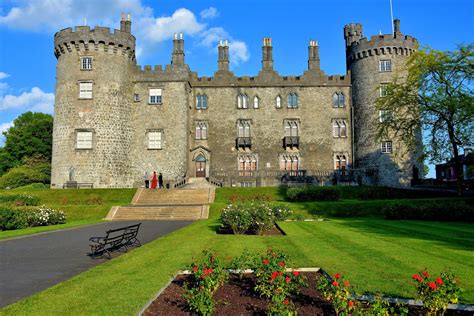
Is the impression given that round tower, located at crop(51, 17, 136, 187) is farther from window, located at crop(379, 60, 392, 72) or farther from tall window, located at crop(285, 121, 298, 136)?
window, located at crop(379, 60, 392, 72)

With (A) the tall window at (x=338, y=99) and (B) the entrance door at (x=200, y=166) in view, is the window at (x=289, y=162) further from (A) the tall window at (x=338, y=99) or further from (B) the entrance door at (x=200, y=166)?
(B) the entrance door at (x=200, y=166)

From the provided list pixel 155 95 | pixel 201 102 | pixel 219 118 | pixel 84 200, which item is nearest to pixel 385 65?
pixel 219 118

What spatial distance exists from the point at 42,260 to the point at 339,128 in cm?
3652

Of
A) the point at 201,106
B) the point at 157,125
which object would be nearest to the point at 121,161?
the point at 157,125

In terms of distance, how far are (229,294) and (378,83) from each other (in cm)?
3792

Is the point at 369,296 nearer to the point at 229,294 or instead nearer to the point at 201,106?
the point at 229,294

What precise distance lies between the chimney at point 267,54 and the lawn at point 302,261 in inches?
1182

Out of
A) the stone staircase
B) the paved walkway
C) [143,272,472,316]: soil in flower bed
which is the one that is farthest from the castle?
[143,272,472,316]: soil in flower bed

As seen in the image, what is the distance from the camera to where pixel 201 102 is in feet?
141

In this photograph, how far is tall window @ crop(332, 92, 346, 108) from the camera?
4272 cm

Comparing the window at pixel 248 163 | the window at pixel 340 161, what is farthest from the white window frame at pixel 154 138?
the window at pixel 340 161

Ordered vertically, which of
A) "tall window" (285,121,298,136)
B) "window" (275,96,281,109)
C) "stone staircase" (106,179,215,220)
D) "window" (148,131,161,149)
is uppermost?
"window" (275,96,281,109)

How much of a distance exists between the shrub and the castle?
10.3m

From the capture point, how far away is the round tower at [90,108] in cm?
3712
